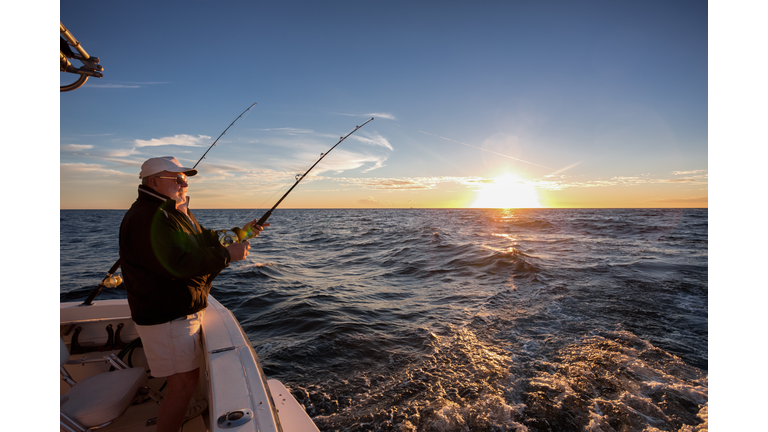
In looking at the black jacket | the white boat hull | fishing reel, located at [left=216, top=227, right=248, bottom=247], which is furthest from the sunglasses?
the white boat hull

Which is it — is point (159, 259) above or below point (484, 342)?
above

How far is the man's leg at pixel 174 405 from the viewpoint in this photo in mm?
1969

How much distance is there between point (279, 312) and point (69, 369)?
3948mm

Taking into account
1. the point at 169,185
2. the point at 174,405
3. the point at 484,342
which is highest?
the point at 169,185

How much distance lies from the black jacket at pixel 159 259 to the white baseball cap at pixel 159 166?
11 cm

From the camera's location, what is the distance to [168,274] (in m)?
1.81

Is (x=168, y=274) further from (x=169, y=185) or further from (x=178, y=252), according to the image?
(x=169, y=185)

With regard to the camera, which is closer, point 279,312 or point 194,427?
point 194,427

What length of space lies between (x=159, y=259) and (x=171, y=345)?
61cm

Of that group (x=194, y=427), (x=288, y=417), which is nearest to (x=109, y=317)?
(x=194, y=427)

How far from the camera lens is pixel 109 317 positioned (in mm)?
3289

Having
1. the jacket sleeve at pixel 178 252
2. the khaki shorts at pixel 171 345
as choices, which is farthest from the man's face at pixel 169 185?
the khaki shorts at pixel 171 345

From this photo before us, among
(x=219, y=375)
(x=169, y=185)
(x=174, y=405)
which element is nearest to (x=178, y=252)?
(x=169, y=185)
